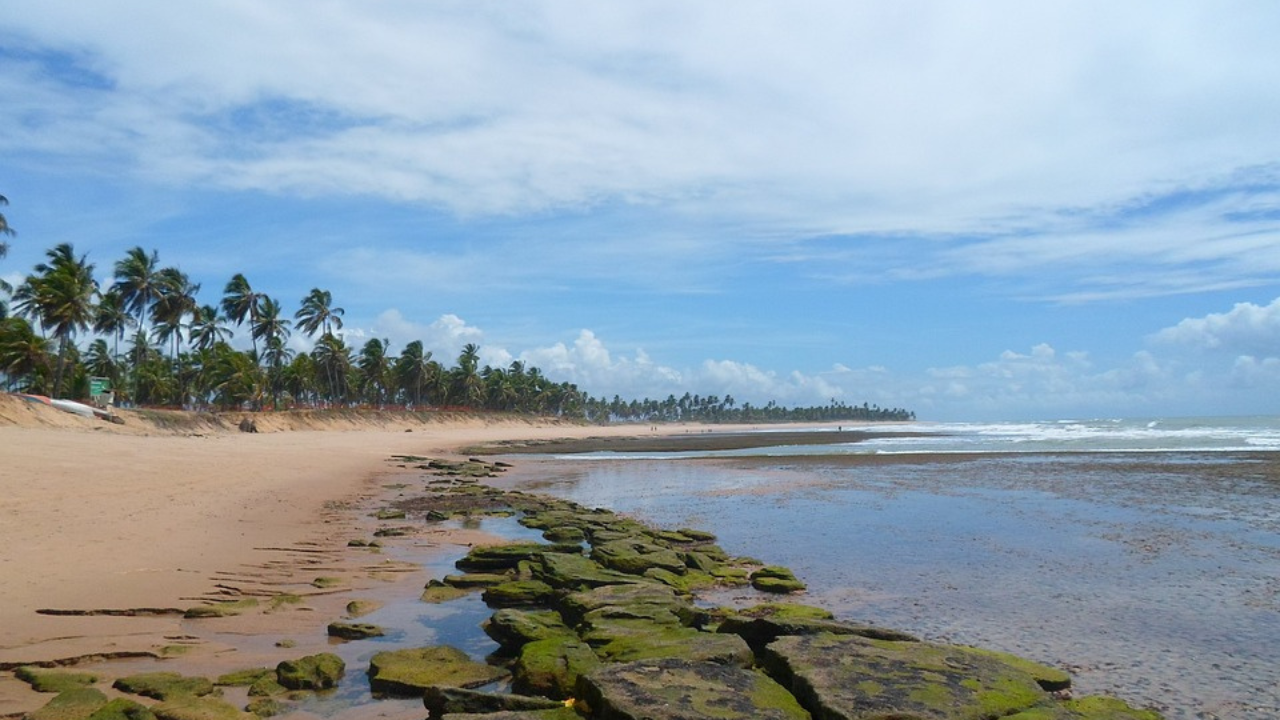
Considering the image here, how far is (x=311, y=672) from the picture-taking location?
24.1 ft

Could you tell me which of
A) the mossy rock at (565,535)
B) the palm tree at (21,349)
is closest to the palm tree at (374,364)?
the palm tree at (21,349)

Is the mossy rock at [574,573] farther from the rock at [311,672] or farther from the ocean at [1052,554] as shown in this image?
the rock at [311,672]

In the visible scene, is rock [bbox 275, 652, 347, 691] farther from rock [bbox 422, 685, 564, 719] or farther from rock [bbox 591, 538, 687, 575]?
rock [bbox 591, 538, 687, 575]

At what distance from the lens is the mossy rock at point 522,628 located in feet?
28.5

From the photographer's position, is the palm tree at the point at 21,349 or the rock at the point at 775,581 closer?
the rock at the point at 775,581

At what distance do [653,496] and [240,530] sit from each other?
13552 millimetres

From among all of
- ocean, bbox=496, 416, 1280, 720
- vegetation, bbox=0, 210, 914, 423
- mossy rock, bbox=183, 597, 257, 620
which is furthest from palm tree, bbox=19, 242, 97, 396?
mossy rock, bbox=183, 597, 257, 620

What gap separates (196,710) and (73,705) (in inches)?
36.4

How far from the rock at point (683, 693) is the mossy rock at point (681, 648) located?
0.53 metres

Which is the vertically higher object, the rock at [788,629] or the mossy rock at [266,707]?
the rock at [788,629]

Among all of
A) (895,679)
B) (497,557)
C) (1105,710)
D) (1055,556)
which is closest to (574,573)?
(497,557)

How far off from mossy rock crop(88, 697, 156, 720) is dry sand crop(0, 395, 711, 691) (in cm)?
92

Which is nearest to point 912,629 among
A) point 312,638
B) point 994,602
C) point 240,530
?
point 994,602

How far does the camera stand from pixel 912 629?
972 centimetres
